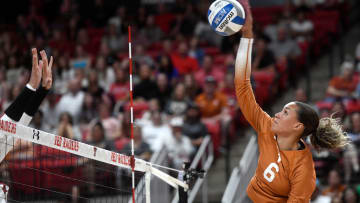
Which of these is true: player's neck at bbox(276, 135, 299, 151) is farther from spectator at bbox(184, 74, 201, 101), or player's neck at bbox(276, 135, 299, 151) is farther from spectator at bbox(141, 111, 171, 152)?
spectator at bbox(184, 74, 201, 101)

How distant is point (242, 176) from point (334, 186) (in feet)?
5.35

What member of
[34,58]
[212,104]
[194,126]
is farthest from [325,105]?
[34,58]

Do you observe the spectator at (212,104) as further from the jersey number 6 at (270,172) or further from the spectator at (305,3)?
the jersey number 6 at (270,172)

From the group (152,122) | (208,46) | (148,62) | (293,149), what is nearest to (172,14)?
(208,46)

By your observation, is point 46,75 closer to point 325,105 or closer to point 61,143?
point 61,143

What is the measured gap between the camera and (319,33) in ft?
49.1

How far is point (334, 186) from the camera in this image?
10234mm

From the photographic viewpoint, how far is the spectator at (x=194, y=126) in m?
11.5

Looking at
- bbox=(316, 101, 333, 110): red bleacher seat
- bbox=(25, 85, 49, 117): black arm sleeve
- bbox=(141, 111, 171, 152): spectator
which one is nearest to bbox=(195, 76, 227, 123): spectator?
bbox=(141, 111, 171, 152): spectator

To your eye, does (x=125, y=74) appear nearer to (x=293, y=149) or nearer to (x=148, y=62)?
(x=148, y=62)

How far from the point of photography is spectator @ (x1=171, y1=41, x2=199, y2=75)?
14180 mm

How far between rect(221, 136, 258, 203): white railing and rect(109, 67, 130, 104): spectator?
14.7ft

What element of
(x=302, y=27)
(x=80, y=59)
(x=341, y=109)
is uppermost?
(x=302, y=27)

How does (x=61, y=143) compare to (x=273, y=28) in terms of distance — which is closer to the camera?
(x=61, y=143)
